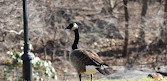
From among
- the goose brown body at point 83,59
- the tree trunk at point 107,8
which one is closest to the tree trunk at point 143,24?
the tree trunk at point 107,8

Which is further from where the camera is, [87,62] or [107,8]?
[107,8]

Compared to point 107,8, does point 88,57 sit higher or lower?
lower

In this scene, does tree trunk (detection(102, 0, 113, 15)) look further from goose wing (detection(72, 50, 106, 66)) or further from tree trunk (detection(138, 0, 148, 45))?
goose wing (detection(72, 50, 106, 66))

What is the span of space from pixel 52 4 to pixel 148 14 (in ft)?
23.2

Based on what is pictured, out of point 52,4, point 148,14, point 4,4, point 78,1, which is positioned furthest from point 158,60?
point 4,4

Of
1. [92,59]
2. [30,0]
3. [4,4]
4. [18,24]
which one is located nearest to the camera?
[92,59]

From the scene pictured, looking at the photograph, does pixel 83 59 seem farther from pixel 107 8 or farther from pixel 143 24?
pixel 143 24

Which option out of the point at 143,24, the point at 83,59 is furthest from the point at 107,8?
the point at 83,59


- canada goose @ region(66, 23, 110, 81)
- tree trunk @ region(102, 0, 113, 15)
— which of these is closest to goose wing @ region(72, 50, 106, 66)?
canada goose @ region(66, 23, 110, 81)

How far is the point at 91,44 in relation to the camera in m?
15.0

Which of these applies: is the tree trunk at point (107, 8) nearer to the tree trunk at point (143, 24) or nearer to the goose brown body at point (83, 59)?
the tree trunk at point (143, 24)

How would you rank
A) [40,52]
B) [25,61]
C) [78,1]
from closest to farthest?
[25,61] < [78,1] < [40,52]

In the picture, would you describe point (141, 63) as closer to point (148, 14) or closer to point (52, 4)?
point (148, 14)

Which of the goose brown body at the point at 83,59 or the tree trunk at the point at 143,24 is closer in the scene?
the goose brown body at the point at 83,59
